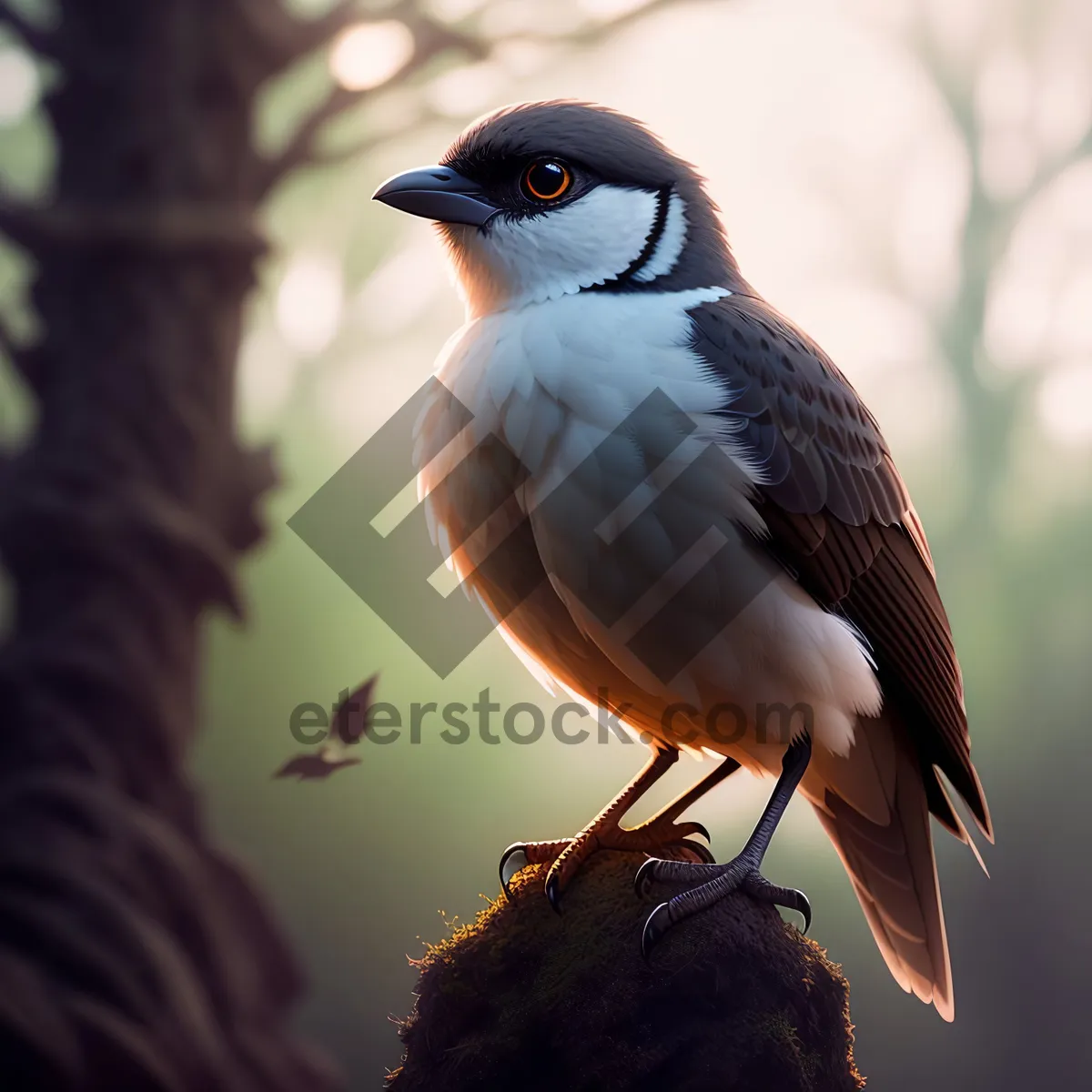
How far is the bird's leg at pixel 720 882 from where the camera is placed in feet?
4.99

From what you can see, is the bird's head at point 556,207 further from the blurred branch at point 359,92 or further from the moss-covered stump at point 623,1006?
the blurred branch at point 359,92

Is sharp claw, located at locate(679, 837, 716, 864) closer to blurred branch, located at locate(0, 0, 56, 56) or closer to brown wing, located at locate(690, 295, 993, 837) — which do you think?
brown wing, located at locate(690, 295, 993, 837)

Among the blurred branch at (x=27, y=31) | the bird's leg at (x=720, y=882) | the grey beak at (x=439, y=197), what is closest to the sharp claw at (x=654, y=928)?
the bird's leg at (x=720, y=882)

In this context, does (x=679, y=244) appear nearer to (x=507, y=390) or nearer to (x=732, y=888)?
(x=507, y=390)

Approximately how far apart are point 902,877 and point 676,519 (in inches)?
38.0

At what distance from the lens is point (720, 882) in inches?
62.4

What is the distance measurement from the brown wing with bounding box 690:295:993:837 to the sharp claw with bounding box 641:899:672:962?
0.60 m

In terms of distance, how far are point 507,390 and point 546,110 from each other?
23.9 inches

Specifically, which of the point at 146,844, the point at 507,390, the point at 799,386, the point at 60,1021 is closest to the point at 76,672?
the point at 146,844

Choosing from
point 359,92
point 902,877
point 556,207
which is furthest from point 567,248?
point 359,92

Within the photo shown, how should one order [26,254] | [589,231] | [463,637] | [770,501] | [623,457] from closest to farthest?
[623,457]
[770,501]
[589,231]
[463,637]
[26,254]

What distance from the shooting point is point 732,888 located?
5.24 feet

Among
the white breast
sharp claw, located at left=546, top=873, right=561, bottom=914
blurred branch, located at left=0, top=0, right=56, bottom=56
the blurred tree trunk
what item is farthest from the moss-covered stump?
blurred branch, located at left=0, top=0, right=56, bottom=56

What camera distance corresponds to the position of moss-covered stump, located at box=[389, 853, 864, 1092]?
1.45 meters
